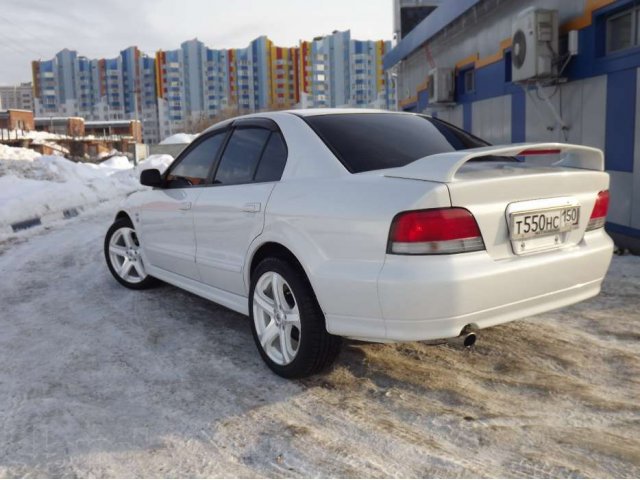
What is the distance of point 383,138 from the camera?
11.7 feet

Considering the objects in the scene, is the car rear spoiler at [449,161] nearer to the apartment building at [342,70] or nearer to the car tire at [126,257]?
the car tire at [126,257]

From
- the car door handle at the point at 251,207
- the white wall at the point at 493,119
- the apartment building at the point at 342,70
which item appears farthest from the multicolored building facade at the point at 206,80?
the car door handle at the point at 251,207

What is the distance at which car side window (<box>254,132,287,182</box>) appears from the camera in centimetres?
359

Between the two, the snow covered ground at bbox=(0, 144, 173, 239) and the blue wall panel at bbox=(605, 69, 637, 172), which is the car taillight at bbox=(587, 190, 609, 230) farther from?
the snow covered ground at bbox=(0, 144, 173, 239)

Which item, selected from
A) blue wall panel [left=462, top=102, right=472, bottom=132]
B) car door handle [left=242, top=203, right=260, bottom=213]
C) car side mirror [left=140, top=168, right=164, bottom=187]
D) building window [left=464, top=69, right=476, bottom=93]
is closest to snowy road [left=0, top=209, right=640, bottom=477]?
car door handle [left=242, top=203, right=260, bottom=213]

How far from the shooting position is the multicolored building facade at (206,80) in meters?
111

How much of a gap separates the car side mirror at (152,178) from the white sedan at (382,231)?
76 cm

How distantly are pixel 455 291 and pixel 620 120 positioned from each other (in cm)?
535

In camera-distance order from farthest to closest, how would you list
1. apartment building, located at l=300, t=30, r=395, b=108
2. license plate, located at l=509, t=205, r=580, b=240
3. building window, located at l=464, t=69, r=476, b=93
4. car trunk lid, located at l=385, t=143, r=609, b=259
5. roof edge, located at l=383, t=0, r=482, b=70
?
1. apartment building, located at l=300, t=30, r=395, b=108
2. building window, located at l=464, t=69, r=476, b=93
3. roof edge, located at l=383, t=0, r=482, b=70
4. license plate, located at l=509, t=205, r=580, b=240
5. car trunk lid, located at l=385, t=143, r=609, b=259

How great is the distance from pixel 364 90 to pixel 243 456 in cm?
11388

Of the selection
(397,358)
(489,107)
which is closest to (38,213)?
(489,107)

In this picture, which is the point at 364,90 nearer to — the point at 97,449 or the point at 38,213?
the point at 38,213

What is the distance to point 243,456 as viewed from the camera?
257 centimetres

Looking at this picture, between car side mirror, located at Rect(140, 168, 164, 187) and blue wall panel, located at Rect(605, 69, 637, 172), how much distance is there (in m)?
5.15
